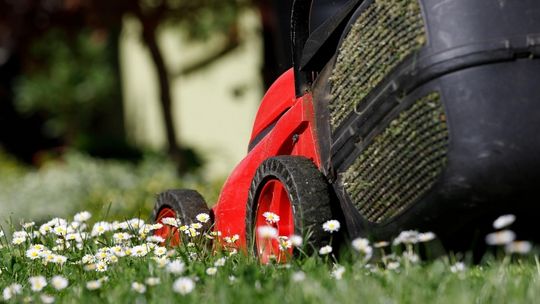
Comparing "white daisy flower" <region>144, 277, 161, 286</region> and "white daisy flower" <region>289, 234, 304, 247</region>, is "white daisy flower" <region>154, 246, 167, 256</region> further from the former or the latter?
"white daisy flower" <region>144, 277, 161, 286</region>

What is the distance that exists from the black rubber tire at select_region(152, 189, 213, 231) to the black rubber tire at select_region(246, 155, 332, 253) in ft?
2.04

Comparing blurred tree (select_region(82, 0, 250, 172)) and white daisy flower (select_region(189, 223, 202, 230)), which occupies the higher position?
blurred tree (select_region(82, 0, 250, 172))

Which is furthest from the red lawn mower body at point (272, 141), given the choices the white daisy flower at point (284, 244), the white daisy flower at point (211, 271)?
the white daisy flower at point (211, 271)

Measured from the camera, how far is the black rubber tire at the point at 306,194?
3.37m

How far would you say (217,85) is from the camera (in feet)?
47.5

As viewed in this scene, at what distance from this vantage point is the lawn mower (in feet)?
9.56

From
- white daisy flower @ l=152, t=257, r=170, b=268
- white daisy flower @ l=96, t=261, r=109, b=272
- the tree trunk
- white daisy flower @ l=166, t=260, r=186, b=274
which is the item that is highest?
the tree trunk

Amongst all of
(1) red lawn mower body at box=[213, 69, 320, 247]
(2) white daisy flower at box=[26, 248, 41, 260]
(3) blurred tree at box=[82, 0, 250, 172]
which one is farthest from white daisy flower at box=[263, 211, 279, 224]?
(3) blurred tree at box=[82, 0, 250, 172]

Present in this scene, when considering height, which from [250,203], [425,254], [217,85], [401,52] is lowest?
[425,254]

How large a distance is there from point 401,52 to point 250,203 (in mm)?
928

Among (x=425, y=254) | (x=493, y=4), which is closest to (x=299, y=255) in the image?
(x=425, y=254)

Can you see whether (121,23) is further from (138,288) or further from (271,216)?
(138,288)

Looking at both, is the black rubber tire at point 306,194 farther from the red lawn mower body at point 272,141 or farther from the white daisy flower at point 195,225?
the white daisy flower at point 195,225

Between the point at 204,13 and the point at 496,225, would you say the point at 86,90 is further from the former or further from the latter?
the point at 496,225
